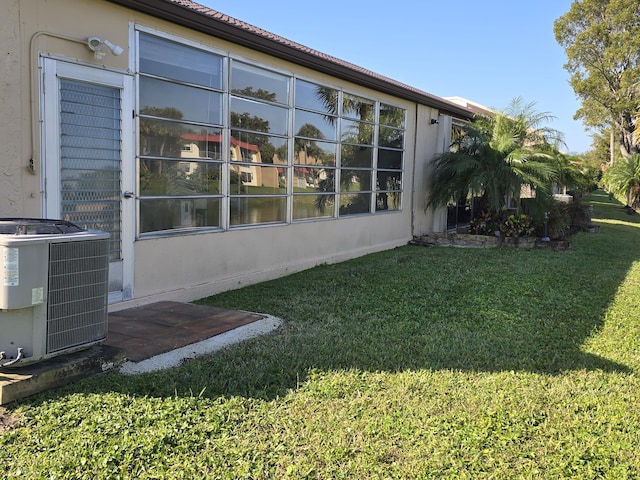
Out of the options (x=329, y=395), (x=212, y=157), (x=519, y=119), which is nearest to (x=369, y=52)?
(x=519, y=119)

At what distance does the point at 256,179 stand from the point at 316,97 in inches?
83.5

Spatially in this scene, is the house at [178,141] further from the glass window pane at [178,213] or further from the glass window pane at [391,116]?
the glass window pane at [391,116]

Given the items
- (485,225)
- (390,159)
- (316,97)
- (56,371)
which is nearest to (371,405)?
(56,371)

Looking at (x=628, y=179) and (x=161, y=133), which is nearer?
(x=161, y=133)

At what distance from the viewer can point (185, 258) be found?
6.34 meters

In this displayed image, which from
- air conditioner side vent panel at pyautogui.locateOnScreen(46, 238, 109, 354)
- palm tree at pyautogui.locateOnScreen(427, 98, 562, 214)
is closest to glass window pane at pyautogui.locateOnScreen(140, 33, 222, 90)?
air conditioner side vent panel at pyautogui.locateOnScreen(46, 238, 109, 354)

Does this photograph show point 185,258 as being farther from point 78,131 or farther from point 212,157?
Answer: point 78,131

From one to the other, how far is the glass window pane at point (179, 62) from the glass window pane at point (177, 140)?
1.78 feet

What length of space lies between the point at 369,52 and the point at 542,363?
16.6 metres

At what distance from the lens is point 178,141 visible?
20.0 ft

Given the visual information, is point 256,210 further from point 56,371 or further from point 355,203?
point 56,371

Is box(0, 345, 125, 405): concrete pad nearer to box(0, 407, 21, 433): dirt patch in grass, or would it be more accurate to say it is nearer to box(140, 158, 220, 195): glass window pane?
box(0, 407, 21, 433): dirt patch in grass

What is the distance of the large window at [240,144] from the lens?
5.87 metres

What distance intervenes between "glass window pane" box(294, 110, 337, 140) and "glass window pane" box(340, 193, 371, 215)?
117 cm
